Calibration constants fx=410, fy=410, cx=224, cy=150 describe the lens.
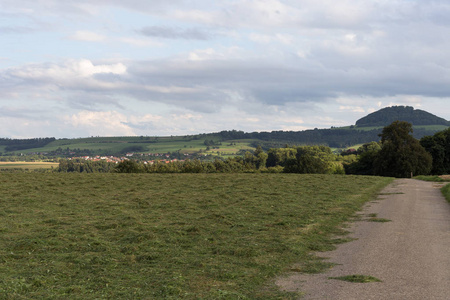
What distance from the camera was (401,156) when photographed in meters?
75.0

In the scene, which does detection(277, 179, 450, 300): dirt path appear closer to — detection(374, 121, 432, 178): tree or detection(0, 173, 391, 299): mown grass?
detection(0, 173, 391, 299): mown grass

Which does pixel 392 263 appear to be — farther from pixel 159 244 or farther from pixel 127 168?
pixel 127 168

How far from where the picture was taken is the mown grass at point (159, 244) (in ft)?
32.6

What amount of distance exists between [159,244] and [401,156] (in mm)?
69455

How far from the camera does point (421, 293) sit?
937 centimetres

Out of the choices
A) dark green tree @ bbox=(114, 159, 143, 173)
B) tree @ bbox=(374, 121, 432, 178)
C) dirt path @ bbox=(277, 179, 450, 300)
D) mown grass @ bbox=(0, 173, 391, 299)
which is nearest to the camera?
dirt path @ bbox=(277, 179, 450, 300)

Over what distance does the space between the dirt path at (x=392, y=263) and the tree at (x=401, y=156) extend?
57269 millimetres

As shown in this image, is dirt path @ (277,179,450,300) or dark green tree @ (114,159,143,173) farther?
dark green tree @ (114,159,143,173)

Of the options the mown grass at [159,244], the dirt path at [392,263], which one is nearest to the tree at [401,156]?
the mown grass at [159,244]

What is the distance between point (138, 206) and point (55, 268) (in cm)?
1455

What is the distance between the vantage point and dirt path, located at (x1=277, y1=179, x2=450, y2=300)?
9570 mm

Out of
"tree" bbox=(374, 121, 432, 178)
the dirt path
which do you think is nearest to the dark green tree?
"tree" bbox=(374, 121, 432, 178)

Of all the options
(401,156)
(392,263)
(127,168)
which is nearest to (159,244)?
(392,263)

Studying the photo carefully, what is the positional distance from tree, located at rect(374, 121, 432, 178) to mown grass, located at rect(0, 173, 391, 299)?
50863 millimetres
